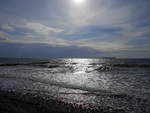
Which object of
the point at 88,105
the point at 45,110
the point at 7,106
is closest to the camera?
the point at 45,110

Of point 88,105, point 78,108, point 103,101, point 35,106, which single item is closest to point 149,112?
point 103,101

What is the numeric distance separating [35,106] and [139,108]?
5833 millimetres

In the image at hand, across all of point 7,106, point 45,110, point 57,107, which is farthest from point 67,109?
point 7,106

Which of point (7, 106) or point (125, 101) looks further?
point (125, 101)

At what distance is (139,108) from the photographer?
707 cm

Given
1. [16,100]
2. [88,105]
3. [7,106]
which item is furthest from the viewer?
[16,100]

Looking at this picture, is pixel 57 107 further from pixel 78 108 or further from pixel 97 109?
pixel 97 109

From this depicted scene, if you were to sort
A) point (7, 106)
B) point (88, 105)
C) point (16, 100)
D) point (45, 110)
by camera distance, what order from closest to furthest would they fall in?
point (45, 110) < point (7, 106) < point (88, 105) < point (16, 100)

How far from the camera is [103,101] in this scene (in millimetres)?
8227

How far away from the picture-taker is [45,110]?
6422 mm

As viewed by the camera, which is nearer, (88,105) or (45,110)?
(45,110)

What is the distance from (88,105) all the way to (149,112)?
3.21 m

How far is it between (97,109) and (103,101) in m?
1.45

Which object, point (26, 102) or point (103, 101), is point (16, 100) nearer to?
point (26, 102)
